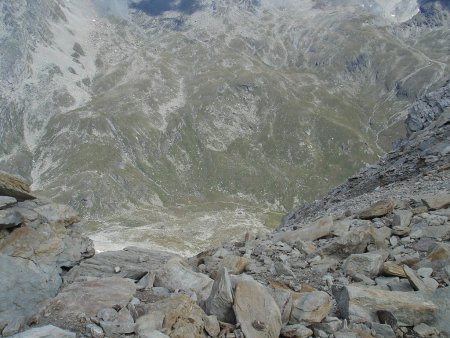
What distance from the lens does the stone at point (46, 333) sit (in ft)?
37.3

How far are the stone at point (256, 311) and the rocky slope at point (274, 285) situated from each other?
0.03 metres

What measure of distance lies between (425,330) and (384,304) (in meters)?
1.20

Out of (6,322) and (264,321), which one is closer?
(264,321)

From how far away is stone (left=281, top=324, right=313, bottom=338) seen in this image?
11734mm

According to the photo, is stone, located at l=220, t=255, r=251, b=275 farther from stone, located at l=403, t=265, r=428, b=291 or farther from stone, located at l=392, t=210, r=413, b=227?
stone, located at l=392, t=210, r=413, b=227

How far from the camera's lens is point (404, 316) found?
475 inches

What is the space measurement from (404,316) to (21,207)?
19.4 meters

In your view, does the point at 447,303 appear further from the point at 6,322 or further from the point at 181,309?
the point at 6,322

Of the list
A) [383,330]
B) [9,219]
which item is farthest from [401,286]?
[9,219]

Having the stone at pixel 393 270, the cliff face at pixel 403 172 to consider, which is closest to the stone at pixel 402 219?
the stone at pixel 393 270

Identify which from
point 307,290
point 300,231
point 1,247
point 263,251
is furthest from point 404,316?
point 1,247

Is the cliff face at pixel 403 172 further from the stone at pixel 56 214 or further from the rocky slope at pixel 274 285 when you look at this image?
the stone at pixel 56 214

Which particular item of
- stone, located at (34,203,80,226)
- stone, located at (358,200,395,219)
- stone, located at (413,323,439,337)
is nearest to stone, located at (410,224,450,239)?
stone, located at (358,200,395,219)

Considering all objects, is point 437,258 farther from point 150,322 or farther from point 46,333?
point 46,333
